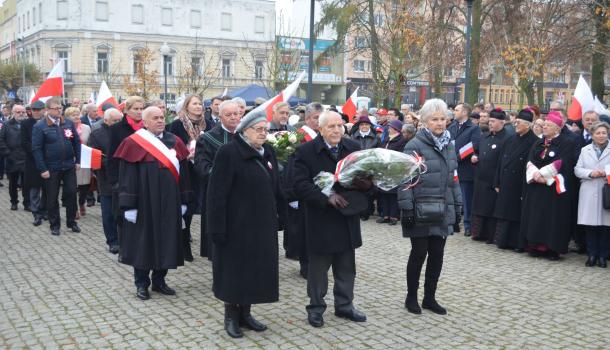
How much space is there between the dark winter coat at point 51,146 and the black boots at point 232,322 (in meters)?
5.93

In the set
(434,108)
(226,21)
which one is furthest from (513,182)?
(226,21)

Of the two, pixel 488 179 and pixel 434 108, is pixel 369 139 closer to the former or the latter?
pixel 488 179

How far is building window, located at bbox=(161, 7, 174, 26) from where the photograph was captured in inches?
2894

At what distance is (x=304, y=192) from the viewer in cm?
613

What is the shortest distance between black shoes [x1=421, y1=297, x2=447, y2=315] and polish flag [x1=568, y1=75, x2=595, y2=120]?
223 inches

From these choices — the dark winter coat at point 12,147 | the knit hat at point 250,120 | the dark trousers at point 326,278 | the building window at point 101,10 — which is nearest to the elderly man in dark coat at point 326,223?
the dark trousers at point 326,278

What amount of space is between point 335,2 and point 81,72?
4357 cm

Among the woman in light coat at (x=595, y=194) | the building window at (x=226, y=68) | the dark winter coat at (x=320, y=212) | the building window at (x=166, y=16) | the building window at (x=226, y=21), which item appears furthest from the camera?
the building window at (x=226, y=21)

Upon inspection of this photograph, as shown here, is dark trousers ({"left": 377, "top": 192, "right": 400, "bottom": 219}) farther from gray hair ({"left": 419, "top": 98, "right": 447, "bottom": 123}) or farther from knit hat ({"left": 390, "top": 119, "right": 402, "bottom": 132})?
gray hair ({"left": 419, "top": 98, "right": 447, "bottom": 123})

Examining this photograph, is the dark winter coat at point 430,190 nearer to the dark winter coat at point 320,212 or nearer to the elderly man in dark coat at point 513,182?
the dark winter coat at point 320,212

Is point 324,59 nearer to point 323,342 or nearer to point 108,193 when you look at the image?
point 108,193

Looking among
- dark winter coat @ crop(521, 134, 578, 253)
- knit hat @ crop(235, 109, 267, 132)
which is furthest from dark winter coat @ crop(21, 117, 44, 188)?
dark winter coat @ crop(521, 134, 578, 253)

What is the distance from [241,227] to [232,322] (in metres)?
0.90

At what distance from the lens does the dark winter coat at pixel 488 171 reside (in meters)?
10.7
